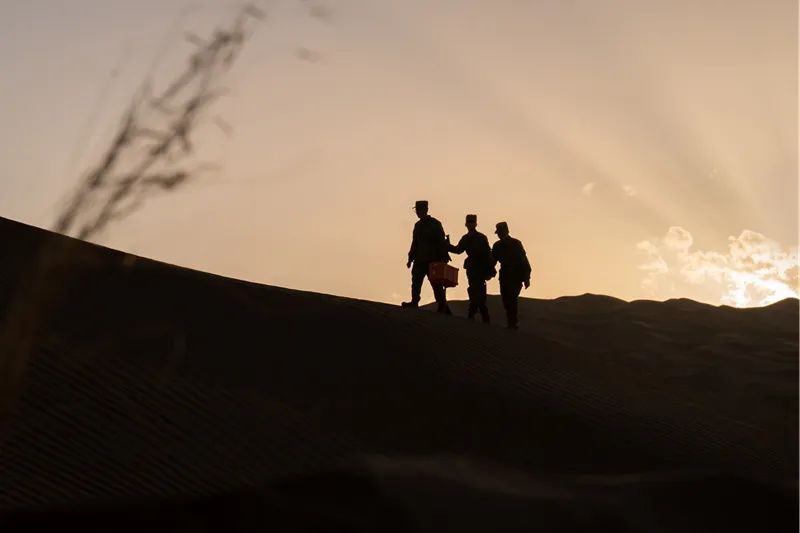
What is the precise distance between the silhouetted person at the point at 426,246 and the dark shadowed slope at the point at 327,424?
120cm

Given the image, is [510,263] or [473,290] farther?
[473,290]

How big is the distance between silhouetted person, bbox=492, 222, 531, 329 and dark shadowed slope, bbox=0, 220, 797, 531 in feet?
3.76

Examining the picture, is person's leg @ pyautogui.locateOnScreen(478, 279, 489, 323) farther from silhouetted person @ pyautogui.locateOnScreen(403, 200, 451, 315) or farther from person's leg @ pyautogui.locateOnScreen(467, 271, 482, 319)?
silhouetted person @ pyautogui.locateOnScreen(403, 200, 451, 315)

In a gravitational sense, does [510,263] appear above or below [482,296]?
above

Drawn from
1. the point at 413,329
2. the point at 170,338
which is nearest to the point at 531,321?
the point at 413,329

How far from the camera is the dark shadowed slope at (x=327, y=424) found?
29.3ft

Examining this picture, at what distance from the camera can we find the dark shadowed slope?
29.3ft

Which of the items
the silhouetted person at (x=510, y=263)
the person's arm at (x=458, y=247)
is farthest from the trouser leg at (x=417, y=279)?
the silhouetted person at (x=510, y=263)

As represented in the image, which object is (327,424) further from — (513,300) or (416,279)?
(513,300)

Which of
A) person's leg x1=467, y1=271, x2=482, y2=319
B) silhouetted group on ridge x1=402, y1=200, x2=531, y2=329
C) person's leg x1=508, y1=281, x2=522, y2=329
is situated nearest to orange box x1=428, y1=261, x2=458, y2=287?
silhouetted group on ridge x1=402, y1=200, x2=531, y2=329

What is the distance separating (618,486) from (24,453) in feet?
15.9

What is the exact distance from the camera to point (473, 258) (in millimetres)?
17062

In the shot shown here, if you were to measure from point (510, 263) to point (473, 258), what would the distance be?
53cm

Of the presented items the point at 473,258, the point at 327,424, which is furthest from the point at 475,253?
the point at 327,424
